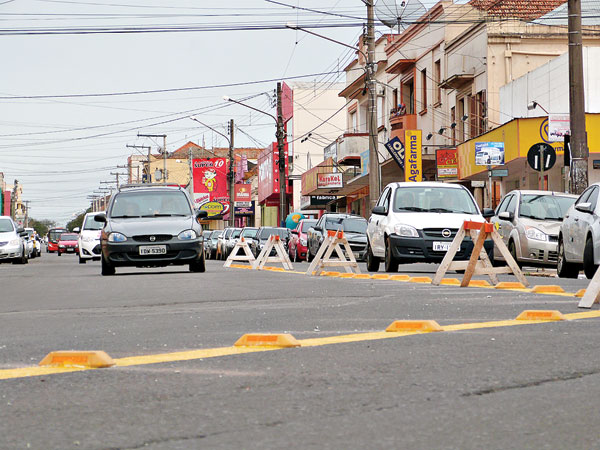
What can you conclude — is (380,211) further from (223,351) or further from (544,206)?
(223,351)

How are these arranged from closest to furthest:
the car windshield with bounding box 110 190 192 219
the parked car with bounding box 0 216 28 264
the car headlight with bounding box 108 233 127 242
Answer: the car headlight with bounding box 108 233 127 242 < the car windshield with bounding box 110 190 192 219 < the parked car with bounding box 0 216 28 264

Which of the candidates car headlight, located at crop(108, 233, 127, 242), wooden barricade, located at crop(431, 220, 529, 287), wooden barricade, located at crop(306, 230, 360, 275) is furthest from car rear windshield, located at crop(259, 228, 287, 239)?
wooden barricade, located at crop(431, 220, 529, 287)

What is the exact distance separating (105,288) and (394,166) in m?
34.8

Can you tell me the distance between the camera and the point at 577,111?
22922 millimetres

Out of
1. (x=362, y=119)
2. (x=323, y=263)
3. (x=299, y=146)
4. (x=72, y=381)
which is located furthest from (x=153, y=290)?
(x=299, y=146)

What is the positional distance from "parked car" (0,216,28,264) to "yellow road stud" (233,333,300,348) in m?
29.6

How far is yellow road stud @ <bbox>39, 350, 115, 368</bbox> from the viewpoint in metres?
6.17

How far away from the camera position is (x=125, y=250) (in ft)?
67.4

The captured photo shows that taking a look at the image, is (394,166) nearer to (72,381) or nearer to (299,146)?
(299,146)

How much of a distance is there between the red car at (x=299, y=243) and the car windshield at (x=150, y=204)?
53.7 feet

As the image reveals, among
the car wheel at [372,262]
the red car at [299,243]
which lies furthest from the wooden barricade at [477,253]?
the red car at [299,243]

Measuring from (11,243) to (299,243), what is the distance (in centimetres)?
991

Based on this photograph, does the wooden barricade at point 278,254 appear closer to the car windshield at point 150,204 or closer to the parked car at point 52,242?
the car windshield at point 150,204

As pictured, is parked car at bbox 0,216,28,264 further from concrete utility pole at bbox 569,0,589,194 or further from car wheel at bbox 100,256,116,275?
concrete utility pole at bbox 569,0,589,194
